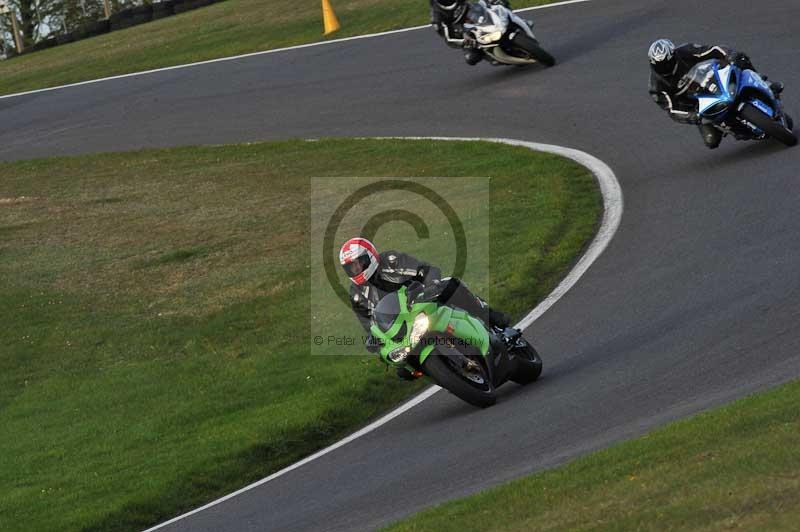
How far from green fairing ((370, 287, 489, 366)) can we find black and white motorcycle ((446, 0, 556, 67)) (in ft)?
42.9

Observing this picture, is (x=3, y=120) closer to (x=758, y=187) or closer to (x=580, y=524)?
(x=758, y=187)

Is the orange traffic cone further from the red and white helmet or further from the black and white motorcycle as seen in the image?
the red and white helmet

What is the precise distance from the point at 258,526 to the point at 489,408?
2.25m

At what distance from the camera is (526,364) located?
1069 cm

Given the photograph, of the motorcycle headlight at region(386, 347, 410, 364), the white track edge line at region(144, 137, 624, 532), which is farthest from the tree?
the motorcycle headlight at region(386, 347, 410, 364)

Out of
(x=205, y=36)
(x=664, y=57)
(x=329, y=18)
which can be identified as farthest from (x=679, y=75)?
(x=205, y=36)

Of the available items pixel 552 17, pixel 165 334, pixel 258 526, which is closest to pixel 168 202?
pixel 165 334

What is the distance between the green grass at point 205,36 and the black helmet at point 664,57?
11.6 meters

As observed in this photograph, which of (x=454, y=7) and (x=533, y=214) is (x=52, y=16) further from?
(x=533, y=214)

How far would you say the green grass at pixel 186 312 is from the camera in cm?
1121

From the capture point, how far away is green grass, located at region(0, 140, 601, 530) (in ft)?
36.8

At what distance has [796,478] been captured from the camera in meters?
5.92

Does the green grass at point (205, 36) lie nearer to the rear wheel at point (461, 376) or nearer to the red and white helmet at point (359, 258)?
the red and white helmet at point (359, 258)

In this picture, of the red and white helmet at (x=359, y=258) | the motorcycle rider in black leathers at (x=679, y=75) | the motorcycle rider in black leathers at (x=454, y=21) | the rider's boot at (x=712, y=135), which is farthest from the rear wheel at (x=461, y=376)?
the motorcycle rider in black leathers at (x=454, y=21)
